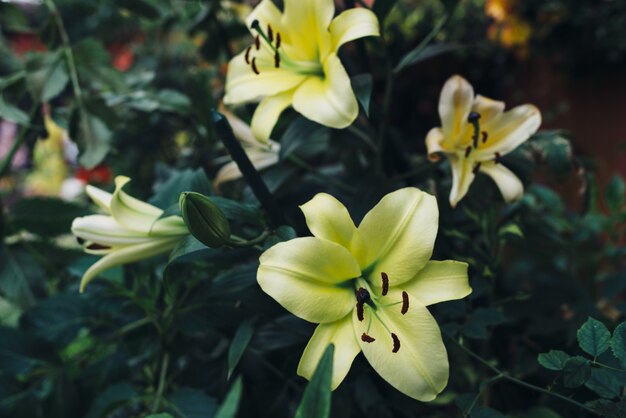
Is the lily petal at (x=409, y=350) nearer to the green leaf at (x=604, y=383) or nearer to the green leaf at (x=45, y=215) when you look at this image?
the green leaf at (x=604, y=383)

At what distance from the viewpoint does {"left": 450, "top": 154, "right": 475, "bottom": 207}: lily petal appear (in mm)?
479

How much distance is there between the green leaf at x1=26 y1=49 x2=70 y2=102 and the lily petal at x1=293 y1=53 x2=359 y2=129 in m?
0.35

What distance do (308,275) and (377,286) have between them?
6cm

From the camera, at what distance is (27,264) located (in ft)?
2.17

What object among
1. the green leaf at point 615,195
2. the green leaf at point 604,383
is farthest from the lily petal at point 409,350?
the green leaf at point 615,195

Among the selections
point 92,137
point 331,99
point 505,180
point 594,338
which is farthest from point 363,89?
point 92,137

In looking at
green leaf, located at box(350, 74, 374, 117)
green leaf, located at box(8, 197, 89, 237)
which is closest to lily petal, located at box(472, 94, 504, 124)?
green leaf, located at box(350, 74, 374, 117)

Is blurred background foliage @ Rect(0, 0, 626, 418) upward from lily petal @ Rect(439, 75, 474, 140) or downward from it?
downward

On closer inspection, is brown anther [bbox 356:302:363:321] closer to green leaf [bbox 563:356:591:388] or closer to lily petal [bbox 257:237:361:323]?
lily petal [bbox 257:237:361:323]

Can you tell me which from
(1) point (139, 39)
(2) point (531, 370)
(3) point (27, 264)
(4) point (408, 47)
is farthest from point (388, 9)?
(1) point (139, 39)

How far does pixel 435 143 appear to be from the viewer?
506mm

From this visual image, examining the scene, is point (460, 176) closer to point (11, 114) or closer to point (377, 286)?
point (377, 286)

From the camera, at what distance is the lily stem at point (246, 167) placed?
424 mm

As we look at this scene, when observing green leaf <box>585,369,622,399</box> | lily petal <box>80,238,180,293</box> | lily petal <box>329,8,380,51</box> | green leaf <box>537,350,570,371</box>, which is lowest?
green leaf <box>585,369,622,399</box>
